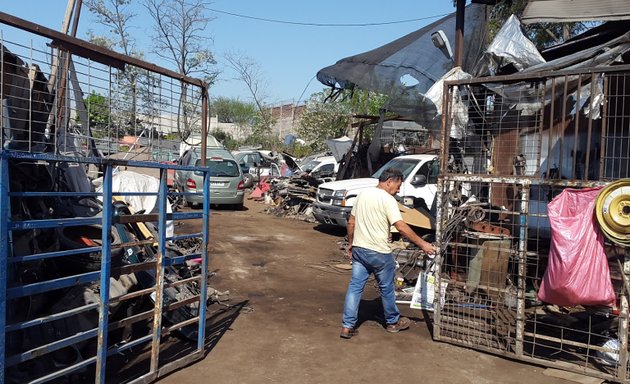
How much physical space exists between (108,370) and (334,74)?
826 centimetres

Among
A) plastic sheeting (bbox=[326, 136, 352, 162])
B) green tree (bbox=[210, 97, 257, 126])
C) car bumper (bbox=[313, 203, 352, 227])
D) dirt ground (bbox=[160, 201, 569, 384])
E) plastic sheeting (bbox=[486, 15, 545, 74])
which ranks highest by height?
green tree (bbox=[210, 97, 257, 126])

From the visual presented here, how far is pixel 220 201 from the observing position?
1630cm

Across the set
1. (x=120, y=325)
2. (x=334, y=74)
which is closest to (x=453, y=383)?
(x=120, y=325)

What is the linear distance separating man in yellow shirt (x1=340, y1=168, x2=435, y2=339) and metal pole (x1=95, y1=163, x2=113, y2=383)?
261 centimetres

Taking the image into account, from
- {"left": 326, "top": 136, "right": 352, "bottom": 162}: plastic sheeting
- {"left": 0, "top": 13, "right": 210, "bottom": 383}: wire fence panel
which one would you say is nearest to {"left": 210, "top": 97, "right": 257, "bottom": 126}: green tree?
{"left": 326, "top": 136, "right": 352, "bottom": 162}: plastic sheeting

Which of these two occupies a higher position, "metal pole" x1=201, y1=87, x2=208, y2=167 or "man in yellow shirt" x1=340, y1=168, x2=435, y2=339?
"metal pole" x1=201, y1=87, x2=208, y2=167

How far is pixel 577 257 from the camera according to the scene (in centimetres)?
442

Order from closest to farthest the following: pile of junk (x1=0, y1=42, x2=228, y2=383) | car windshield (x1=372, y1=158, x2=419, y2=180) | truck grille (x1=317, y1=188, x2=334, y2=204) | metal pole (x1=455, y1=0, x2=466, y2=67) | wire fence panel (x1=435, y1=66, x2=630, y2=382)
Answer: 1. pile of junk (x1=0, y1=42, x2=228, y2=383)
2. wire fence panel (x1=435, y1=66, x2=630, y2=382)
3. metal pole (x1=455, y1=0, x2=466, y2=67)
4. car windshield (x1=372, y1=158, x2=419, y2=180)
5. truck grille (x1=317, y1=188, x2=334, y2=204)

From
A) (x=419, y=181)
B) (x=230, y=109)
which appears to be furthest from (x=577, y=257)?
(x=230, y=109)

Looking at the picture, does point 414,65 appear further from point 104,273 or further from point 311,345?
point 104,273

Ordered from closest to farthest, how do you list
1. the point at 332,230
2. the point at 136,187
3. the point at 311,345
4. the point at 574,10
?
the point at 311,345
the point at 574,10
the point at 136,187
the point at 332,230

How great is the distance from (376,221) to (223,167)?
11.7m

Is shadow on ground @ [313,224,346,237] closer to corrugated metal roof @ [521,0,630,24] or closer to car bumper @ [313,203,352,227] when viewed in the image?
car bumper @ [313,203,352,227]

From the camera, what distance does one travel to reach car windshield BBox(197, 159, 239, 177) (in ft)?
53.6
